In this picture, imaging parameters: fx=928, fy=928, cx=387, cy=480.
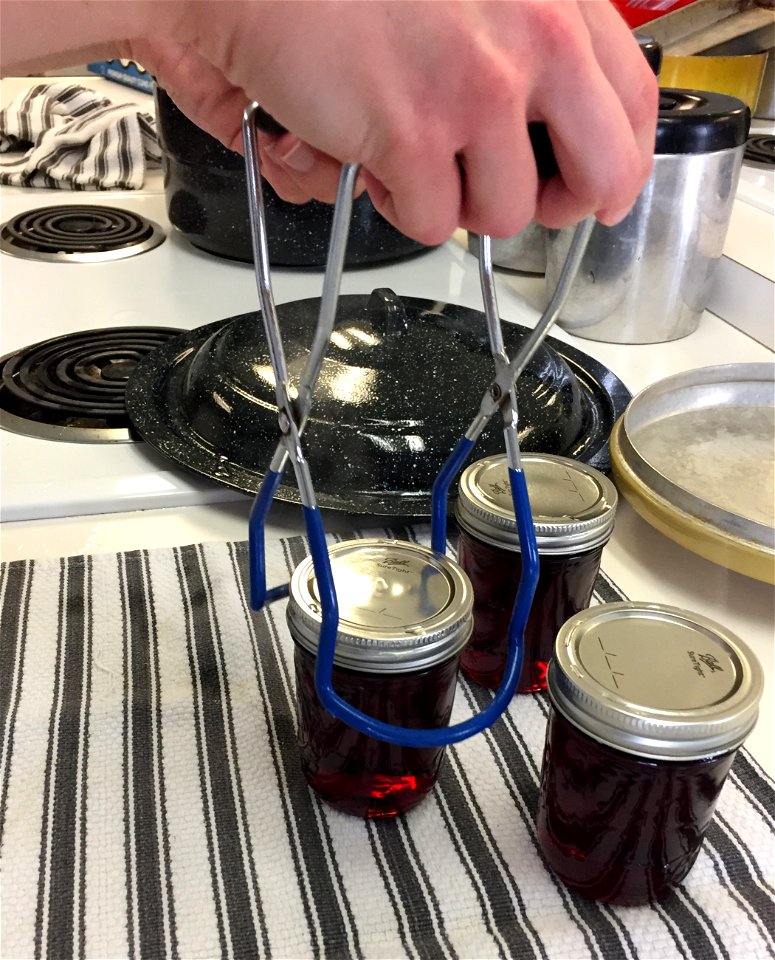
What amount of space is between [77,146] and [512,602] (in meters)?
0.93

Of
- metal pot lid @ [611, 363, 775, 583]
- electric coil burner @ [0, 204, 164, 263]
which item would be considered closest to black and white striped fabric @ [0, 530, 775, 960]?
metal pot lid @ [611, 363, 775, 583]


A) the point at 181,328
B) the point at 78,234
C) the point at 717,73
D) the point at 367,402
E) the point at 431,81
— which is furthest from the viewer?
the point at 717,73

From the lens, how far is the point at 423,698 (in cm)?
36

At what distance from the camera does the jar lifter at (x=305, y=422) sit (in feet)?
0.91

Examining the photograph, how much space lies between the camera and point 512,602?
0.42 metres

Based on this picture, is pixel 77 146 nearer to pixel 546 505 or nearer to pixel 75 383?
pixel 75 383

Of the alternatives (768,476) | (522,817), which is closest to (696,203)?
(768,476)

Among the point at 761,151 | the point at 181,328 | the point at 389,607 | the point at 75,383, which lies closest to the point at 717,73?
the point at 761,151

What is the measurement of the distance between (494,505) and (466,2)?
22 centimetres

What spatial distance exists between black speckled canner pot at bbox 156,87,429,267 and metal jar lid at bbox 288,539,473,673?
525 millimetres

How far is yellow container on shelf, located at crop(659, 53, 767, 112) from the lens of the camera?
1.05 m

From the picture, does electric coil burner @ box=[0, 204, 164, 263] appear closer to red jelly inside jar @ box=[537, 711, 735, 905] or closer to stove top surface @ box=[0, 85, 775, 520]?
stove top surface @ box=[0, 85, 775, 520]

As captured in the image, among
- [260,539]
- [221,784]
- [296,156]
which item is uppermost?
[296,156]

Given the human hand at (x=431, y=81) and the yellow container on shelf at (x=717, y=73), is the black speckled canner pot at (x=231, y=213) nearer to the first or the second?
the yellow container on shelf at (x=717, y=73)
